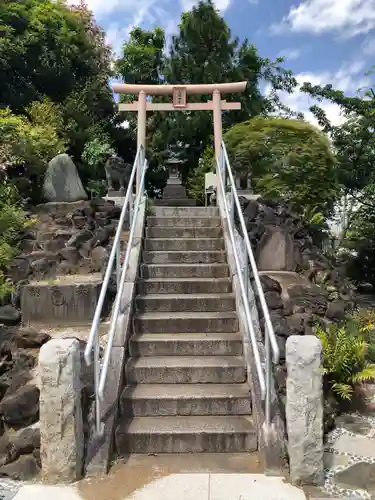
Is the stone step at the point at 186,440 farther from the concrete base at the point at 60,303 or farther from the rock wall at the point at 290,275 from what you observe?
the concrete base at the point at 60,303

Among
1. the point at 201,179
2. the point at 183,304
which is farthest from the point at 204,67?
the point at 183,304

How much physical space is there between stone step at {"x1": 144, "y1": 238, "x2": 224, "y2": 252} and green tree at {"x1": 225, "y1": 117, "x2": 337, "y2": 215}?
165 inches

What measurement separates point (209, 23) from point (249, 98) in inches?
116

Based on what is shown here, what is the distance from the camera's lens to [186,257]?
260 inches

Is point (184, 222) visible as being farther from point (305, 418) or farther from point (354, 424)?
point (305, 418)

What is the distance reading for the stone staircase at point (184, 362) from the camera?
4000 mm

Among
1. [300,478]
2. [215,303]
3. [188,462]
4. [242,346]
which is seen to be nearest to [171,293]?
[215,303]

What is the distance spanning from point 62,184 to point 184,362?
277 inches

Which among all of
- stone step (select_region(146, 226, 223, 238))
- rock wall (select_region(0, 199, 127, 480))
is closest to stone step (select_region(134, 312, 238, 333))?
rock wall (select_region(0, 199, 127, 480))

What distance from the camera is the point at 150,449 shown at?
157 inches

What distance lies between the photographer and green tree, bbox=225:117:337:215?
1120cm

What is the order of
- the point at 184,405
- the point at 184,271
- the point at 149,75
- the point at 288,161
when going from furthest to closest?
the point at 149,75
the point at 288,161
the point at 184,271
the point at 184,405

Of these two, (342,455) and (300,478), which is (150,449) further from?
(342,455)

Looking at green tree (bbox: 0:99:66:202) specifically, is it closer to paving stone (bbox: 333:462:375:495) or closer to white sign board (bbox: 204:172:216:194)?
white sign board (bbox: 204:172:216:194)
